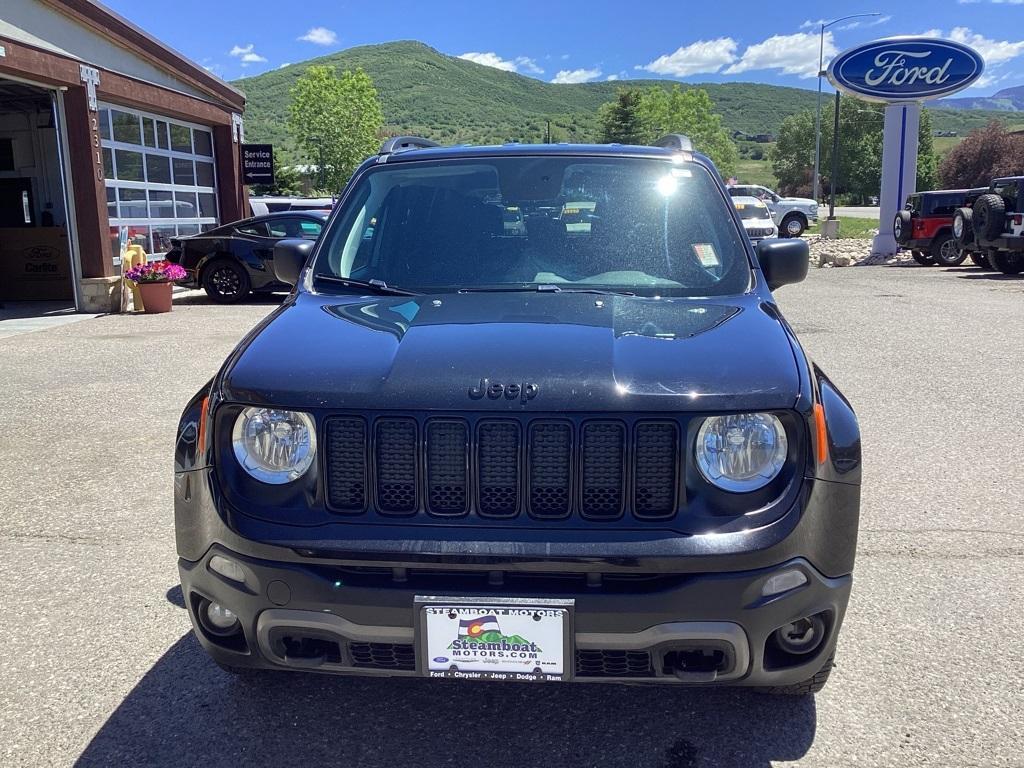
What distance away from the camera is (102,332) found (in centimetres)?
1185

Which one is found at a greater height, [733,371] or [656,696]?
[733,371]

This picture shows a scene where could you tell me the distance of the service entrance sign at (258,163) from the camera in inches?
761

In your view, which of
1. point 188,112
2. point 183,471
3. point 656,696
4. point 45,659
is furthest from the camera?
point 188,112

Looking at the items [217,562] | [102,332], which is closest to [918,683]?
[217,562]

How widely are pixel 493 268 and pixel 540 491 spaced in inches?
51.0

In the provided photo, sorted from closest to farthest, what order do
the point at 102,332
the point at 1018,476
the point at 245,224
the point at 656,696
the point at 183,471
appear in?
the point at 183,471
the point at 656,696
the point at 1018,476
the point at 102,332
the point at 245,224

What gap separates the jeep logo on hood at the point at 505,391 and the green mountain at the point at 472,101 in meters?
84.1

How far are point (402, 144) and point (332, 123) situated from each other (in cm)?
4698

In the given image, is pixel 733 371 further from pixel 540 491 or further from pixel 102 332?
pixel 102 332

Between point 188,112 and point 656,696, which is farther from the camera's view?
point 188,112

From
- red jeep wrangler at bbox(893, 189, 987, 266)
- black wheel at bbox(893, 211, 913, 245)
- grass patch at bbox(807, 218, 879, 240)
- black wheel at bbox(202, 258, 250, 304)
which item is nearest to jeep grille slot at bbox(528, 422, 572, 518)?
black wheel at bbox(202, 258, 250, 304)

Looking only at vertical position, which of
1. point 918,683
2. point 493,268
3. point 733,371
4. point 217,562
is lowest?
point 918,683

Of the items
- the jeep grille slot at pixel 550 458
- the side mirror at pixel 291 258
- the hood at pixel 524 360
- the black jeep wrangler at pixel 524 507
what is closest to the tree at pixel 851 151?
the side mirror at pixel 291 258

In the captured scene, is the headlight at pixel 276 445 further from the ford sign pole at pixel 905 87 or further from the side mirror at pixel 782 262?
the ford sign pole at pixel 905 87
